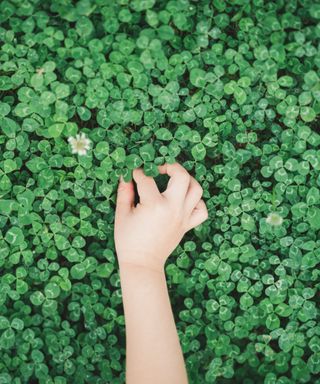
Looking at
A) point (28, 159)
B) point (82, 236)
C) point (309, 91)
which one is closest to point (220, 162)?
point (309, 91)

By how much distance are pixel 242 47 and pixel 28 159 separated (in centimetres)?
121

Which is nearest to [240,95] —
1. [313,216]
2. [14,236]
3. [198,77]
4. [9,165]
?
[198,77]

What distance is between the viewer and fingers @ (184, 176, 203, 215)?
2.57 meters

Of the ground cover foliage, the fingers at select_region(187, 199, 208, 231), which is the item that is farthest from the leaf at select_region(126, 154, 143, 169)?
the fingers at select_region(187, 199, 208, 231)

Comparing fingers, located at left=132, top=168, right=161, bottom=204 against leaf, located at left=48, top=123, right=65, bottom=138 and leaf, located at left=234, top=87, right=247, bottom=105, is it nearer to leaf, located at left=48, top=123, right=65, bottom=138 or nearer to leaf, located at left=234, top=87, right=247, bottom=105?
leaf, located at left=48, top=123, right=65, bottom=138

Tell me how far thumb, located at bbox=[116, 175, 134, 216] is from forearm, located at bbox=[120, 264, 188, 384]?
27 cm

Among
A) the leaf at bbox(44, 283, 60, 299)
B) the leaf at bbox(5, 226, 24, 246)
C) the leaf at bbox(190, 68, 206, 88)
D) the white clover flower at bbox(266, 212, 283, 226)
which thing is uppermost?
→ the leaf at bbox(190, 68, 206, 88)

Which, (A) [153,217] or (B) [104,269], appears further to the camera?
(B) [104,269]

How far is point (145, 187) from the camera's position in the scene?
A: 253cm

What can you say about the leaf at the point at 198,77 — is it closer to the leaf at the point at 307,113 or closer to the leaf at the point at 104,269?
the leaf at the point at 307,113

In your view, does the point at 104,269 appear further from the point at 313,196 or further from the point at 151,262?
the point at 313,196

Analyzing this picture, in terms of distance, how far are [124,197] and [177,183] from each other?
277 millimetres

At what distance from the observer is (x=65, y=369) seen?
9.12 ft

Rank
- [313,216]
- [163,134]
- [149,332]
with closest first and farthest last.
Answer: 1. [149,332]
2. [163,134]
3. [313,216]
